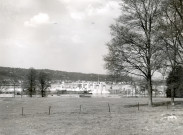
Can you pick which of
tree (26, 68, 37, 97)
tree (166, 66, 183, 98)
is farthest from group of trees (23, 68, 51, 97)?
tree (166, 66, 183, 98)

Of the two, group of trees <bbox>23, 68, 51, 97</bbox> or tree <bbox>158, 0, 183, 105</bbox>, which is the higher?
tree <bbox>158, 0, 183, 105</bbox>

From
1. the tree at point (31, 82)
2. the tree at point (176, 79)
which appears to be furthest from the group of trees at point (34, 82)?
the tree at point (176, 79)

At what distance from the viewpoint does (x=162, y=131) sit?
802 inches

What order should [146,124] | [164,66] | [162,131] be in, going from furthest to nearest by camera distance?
[164,66] → [146,124] → [162,131]

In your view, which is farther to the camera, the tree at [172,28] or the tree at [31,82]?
the tree at [31,82]

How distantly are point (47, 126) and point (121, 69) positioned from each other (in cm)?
1933

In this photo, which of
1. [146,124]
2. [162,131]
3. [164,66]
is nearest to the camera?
[162,131]

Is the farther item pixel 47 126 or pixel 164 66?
pixel 164 66

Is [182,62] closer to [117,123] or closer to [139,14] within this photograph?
[139,14]

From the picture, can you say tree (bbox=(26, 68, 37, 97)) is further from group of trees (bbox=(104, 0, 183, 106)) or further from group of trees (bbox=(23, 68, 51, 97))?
group of trees (bbox=(104, 0, 183, 106))

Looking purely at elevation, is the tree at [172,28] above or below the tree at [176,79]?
above

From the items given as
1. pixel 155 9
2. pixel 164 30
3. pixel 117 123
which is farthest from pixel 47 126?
pixel 155 9

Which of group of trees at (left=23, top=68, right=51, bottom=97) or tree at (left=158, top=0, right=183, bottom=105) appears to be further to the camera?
group of trees at (left=23, top=68, right=51, bottom=97)

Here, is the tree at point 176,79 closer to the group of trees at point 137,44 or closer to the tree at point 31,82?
the group of trees at point 137,44
